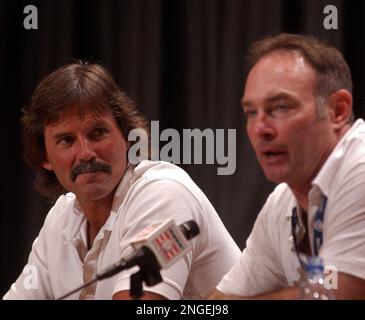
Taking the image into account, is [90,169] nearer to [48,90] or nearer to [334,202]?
[48,90]

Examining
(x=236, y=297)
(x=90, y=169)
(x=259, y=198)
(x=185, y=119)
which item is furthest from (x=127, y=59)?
(x=236, y=297)

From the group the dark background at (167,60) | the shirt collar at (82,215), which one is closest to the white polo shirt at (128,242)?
the shirt collar at (82,215)

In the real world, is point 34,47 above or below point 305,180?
above

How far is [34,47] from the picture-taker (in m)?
3.55

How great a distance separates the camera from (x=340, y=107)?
1.93 meters

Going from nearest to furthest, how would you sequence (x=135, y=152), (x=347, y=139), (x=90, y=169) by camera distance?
(x=347, y=139) < (x=90, y=169) < (x=135, y=152)

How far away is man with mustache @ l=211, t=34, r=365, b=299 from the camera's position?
1773 mm

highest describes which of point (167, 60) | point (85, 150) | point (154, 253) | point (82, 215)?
point (167, 60)

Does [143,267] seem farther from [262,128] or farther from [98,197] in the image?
[98,197]

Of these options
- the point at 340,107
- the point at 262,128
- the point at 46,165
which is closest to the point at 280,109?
the point at 262,128

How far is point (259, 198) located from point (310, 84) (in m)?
1.63

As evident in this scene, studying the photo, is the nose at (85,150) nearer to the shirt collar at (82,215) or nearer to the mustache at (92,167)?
the mustache at (92,167)

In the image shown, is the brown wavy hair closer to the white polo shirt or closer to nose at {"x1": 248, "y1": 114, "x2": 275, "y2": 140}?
the white polo shirt

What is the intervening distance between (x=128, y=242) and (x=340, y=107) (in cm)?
65
